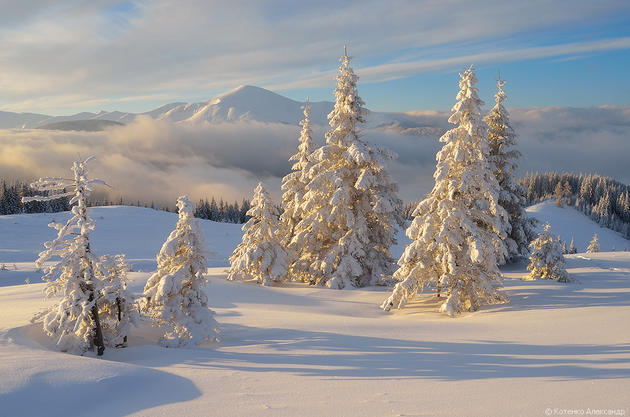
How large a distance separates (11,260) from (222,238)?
23058 millimetres

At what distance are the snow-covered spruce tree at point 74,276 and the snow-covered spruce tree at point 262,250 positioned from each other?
486 inches

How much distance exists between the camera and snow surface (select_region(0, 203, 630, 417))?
22.5 ft

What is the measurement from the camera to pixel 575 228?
14738 centimetres

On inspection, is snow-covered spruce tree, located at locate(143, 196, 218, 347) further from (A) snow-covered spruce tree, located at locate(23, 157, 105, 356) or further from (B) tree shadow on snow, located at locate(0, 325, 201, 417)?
(B) tree shadow on snow, located at locate(0, 325, 201, 417)

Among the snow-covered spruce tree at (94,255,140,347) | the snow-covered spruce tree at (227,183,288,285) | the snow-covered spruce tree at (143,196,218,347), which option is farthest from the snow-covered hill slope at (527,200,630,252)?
the snow-covered spruce tree at (94,255,140,347)

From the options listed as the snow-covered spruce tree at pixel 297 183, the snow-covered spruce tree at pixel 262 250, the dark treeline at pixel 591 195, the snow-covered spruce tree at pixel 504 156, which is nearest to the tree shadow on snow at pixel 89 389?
the snow-covered spruce tree at pixel 262 250

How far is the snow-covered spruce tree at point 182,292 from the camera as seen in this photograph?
12023mm

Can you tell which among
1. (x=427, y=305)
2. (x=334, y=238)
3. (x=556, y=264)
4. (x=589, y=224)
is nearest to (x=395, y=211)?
(x=334, y=238)

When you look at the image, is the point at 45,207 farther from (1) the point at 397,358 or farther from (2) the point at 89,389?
(1) the point at 397,358

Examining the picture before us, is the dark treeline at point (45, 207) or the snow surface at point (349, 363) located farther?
the dark treeline at point (45, 207)

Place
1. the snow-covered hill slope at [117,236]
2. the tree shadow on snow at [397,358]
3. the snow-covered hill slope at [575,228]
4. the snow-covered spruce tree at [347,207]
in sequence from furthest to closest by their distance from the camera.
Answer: the snow-covered hill slope at [575,228]
the snow-covered hill slope at [117,236]
the snow-covered spruce tree at [347,207]
the tree shadow on snow at [397,358]

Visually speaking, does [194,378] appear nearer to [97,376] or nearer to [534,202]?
[97,376]

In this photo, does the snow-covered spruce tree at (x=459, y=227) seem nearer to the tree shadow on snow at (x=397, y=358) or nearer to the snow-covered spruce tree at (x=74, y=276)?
the tree shadow on snow at (x=397, y=358)

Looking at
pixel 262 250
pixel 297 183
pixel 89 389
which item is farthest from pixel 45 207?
pixel 89 389
